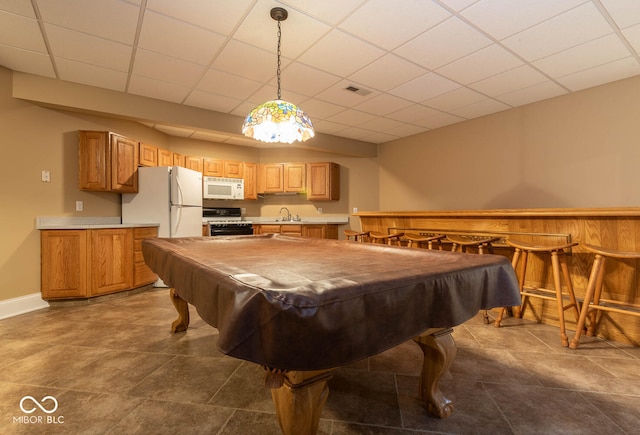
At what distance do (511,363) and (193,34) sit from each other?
3.53 meters

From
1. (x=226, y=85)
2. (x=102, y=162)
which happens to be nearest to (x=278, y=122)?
(x=226, y=85)

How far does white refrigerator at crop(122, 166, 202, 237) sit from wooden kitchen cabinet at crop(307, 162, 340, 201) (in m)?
2.47

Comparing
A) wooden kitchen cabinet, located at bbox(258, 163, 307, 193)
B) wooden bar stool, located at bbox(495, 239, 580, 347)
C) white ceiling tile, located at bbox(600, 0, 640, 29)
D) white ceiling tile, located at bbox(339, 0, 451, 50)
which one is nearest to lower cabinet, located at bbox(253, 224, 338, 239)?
wooden kitchen cabinet, located at bbox(258, 163, 307, 193)

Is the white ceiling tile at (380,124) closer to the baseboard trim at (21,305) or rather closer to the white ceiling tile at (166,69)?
the white ceiling tile at (166,69)

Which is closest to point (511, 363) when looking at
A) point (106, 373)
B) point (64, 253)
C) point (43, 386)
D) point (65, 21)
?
point (106, 373)

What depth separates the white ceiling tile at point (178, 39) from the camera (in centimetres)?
229

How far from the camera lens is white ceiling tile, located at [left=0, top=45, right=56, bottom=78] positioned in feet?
8.82

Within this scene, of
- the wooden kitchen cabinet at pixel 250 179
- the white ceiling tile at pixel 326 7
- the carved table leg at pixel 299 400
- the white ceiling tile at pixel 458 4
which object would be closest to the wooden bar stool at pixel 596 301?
the white ceiling tile at pixel 458 4

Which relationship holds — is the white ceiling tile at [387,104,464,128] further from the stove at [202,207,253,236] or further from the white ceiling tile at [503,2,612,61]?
the stove at [202,207,253,236]

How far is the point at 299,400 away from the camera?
925 mm

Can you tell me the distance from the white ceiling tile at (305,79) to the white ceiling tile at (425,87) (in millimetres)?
864

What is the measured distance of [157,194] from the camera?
4129mm

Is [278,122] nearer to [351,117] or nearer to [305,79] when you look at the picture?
[305,79]

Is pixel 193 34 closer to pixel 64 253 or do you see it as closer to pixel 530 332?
pixel 64 253
